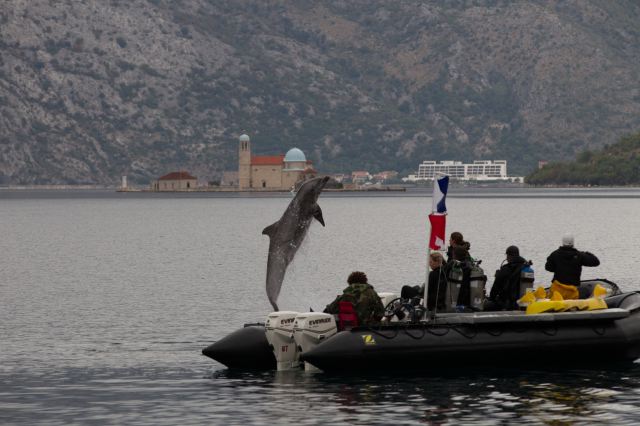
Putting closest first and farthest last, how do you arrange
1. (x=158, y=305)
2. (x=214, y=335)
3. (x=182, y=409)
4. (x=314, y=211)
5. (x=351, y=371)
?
1. (x=182, y=409)
2. (x=351, y=371)
3. (x=314, y=211)
4. (x=214, y=335)
5. (x=158, y=305)

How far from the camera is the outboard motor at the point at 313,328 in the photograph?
2967 cm

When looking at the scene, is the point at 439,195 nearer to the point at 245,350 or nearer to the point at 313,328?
the point at 313,328

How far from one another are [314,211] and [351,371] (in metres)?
4.47

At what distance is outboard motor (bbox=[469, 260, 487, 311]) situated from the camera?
31.0 m

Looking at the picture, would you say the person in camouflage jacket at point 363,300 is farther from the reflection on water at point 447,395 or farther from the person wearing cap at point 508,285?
the person wearing cap at point 508,285

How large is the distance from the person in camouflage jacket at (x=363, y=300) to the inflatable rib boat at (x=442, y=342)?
48 cm

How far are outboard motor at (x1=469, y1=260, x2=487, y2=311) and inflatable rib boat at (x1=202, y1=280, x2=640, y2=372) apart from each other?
0.36m

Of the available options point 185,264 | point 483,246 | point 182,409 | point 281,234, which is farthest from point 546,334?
point 483,246

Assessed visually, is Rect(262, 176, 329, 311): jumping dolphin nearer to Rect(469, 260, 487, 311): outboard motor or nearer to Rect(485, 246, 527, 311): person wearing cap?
Rect(469, 260, 487, 311): outboard motor

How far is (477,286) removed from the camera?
3109 cm

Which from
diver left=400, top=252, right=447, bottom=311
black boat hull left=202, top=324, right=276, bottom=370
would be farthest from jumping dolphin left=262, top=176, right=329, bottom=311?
diver left=400, top=252, right=447, bottom=311

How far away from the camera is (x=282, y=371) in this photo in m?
30.9

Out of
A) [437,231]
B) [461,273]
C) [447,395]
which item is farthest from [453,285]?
[447,395]

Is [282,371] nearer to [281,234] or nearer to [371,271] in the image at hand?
[281,234]
